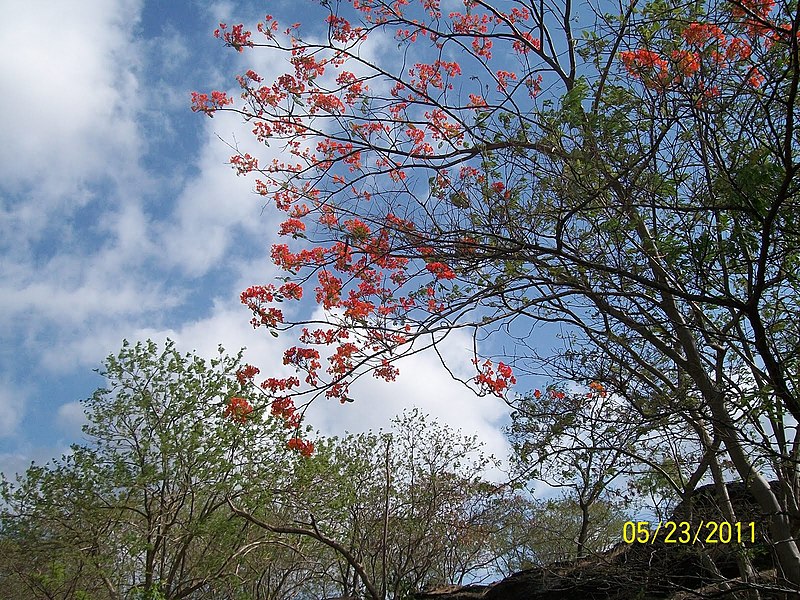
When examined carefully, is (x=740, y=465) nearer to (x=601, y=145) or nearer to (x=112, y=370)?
(x=601, y=145)

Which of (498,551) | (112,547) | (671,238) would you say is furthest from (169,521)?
(671,238)

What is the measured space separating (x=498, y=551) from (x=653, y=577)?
9356 mm

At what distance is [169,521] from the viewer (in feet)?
31.6

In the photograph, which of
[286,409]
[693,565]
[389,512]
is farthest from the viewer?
[389,512]

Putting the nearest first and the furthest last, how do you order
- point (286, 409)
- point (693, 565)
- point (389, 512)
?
1. point (286, 409)
2. point (693, 565)
3. point (389, 512)

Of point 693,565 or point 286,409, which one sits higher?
point 286,409
